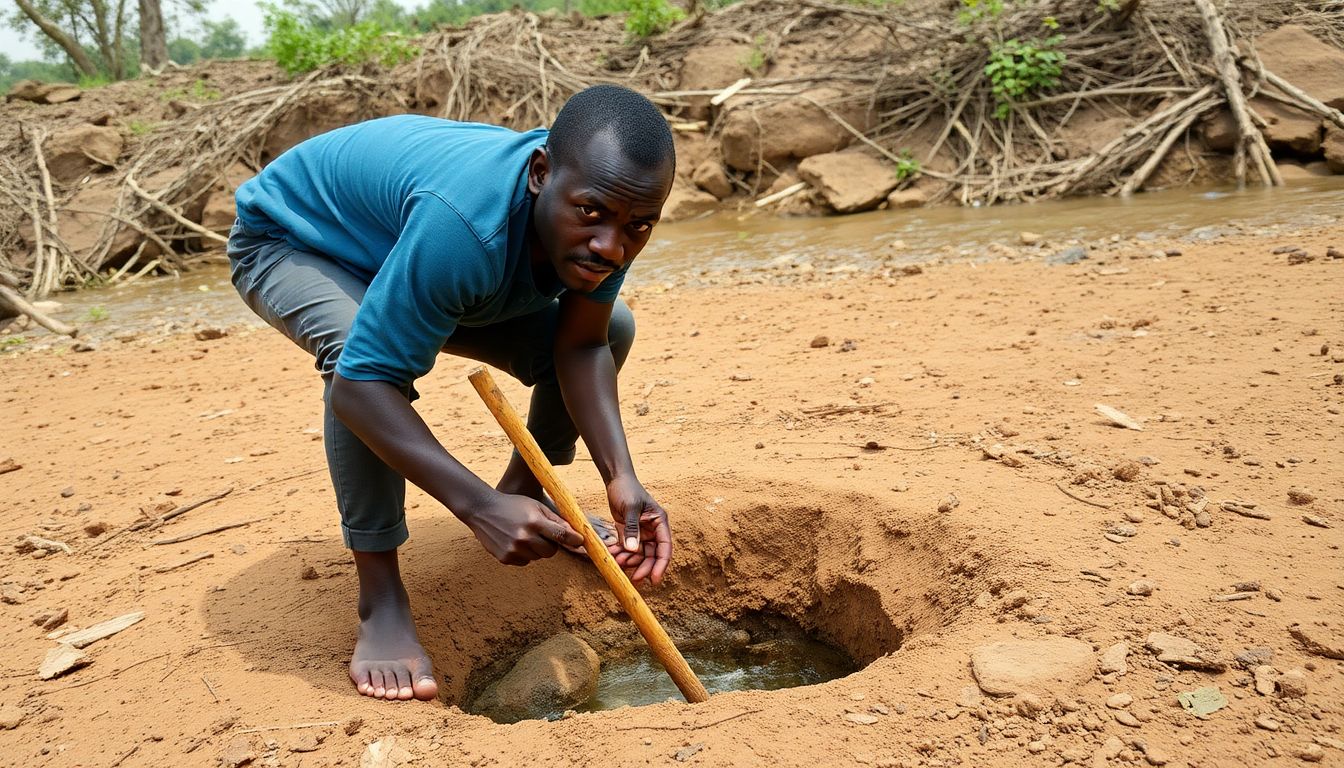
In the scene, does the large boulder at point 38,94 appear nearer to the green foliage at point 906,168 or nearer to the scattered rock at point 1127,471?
the green foliage at point 906,168

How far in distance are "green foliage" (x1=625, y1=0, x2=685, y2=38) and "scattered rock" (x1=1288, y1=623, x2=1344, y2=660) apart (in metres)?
10.1

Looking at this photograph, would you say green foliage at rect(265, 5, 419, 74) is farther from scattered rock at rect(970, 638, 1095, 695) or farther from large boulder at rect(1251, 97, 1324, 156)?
scattered rock at rect(970, 638, 1095, 695)

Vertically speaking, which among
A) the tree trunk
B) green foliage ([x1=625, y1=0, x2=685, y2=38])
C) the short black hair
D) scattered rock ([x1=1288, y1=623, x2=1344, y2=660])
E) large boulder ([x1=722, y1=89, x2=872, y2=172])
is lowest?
scattered rock ([x1=1288, y1=623, x2=1344, y2=660])

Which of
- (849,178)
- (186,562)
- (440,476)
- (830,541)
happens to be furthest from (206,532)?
(849,178)

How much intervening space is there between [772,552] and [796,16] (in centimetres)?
890

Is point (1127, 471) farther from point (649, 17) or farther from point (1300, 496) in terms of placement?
point (649, 17)

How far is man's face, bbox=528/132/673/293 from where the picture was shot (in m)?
1.71

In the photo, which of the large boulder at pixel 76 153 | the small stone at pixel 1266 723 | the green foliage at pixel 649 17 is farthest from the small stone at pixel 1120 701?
the large boulder at pixel 76 153

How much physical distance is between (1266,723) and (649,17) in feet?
33.9

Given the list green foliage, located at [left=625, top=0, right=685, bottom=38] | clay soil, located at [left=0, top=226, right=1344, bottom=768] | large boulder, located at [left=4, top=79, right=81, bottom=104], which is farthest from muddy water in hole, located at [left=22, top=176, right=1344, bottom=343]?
large boulder, located at [left=4, top=79, right=81, bottom=104]

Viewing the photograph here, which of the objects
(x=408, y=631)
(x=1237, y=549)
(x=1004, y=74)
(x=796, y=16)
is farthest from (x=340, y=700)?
(x=796, y=16)

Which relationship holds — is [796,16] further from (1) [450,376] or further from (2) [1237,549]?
(2) [1237,549]

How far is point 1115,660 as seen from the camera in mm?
1686

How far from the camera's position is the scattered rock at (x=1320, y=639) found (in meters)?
1.62
